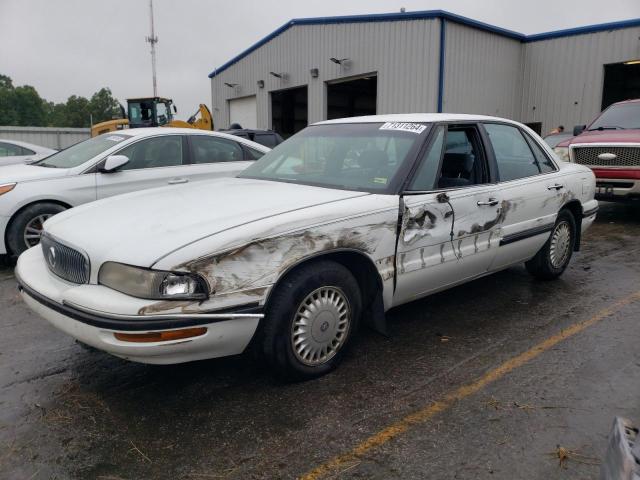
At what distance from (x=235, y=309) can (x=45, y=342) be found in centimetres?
195

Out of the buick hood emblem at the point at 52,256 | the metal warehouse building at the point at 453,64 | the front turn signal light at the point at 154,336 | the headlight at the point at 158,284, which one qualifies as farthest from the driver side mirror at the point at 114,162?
the metal warehouse building at the point at 453,64

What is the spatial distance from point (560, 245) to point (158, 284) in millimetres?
3976

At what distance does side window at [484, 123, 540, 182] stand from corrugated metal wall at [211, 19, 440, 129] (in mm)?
11271

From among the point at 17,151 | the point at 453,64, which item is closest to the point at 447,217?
the point at 17,151

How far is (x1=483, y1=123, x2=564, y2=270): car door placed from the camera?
13.8 feet

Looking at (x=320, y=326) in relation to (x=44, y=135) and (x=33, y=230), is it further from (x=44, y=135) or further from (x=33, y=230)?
(x=44, y=135)

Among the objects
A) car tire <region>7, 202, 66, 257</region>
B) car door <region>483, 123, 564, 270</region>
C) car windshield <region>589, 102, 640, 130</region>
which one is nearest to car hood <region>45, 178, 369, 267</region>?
A: car door <region>483, 123, 564, 270</region>

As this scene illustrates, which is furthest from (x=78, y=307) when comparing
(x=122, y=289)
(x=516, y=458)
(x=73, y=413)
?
(x=516, y=458)

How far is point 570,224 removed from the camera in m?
5.12

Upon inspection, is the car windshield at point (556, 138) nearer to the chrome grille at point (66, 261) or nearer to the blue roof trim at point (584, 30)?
the blue roof trim at point (584, 30)

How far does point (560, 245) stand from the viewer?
5078 millimetres

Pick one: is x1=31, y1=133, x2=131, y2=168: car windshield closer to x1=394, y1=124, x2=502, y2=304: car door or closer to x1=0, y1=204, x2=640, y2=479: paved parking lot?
x1=0, y1=204, x2=640, y2=479: paved parking lot

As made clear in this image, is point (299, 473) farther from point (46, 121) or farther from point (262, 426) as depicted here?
point (46, 121)

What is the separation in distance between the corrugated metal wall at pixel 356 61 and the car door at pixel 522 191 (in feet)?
36.9
